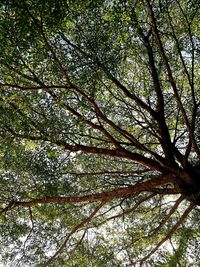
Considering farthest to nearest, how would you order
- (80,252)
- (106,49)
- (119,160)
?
(119,160), (80,252), (106,49)

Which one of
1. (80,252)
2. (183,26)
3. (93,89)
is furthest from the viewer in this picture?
(80,252)

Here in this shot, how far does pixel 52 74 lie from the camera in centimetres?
497

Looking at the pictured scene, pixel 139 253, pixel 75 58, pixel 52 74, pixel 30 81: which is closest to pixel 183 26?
pixel 75 58

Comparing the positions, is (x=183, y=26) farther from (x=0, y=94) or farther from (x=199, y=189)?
(x=0, y=94)

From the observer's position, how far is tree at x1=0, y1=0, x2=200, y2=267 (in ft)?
14.1

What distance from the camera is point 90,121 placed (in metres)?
5.59

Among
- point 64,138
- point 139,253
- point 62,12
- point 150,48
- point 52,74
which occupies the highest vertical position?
point 150,48

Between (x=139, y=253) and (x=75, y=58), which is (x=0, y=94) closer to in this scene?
(x=75, y=58)

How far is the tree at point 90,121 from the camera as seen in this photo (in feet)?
14.1

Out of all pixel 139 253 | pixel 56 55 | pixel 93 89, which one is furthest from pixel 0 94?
pixel 139 253

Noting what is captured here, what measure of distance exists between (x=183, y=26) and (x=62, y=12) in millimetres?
2573

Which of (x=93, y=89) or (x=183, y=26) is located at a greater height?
(x=183, y=26)

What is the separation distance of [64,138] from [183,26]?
9.25 feet

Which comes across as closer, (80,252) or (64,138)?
(64,138)
